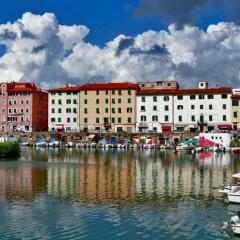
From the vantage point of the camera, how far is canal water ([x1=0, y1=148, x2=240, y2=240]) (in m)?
29.1

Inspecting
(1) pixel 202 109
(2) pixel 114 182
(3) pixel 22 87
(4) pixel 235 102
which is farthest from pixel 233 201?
(3) pixel 22 87

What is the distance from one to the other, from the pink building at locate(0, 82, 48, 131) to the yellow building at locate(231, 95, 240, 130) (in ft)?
196

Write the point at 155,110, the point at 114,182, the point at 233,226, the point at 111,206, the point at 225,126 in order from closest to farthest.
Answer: the point at 233,226 < the point at 111,206 < the point at 114,182 < the point at 225,126 < the point at 155,110

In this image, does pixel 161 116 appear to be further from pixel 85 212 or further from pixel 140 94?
pixel 85 212

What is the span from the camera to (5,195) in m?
41.6

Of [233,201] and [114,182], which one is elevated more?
[114,182]

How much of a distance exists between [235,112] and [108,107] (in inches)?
1358

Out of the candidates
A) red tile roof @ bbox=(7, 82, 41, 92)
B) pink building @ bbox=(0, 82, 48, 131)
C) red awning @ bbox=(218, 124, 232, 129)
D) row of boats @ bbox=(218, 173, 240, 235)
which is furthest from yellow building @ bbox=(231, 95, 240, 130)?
row of boats @ bbox=(218, 173, 240, 235)

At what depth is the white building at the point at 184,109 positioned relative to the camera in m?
127

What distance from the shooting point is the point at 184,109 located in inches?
5133

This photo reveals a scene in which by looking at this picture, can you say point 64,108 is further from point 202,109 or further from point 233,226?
point 233,226

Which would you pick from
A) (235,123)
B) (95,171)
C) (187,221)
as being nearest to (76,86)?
(235,123)

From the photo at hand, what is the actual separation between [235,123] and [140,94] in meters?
26.3

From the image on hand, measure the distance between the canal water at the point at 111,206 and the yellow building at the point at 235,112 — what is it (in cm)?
6911
